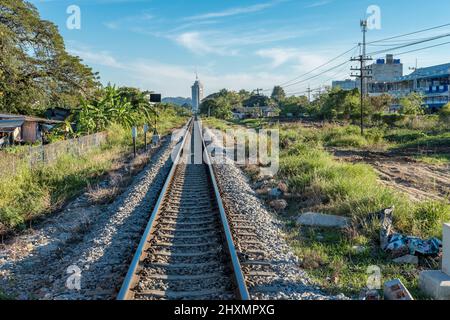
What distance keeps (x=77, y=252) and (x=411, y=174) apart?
12.6 metres

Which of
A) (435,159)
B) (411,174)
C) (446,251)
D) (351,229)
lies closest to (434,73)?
(435,159)

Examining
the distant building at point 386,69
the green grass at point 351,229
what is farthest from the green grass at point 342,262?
the distant building at point 386,69

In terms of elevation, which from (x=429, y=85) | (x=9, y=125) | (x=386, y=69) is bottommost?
(x=9, y=125)

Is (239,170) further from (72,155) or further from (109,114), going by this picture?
(109,114)

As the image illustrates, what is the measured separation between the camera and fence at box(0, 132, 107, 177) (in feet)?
39.6

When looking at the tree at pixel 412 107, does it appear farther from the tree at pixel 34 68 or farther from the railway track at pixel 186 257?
the railway track at pixel 186 257

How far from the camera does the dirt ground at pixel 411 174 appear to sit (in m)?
11.9

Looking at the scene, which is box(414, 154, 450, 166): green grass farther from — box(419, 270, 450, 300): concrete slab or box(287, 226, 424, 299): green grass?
box(419, 270, 450, 300): concrete slab

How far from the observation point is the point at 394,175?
15031mm

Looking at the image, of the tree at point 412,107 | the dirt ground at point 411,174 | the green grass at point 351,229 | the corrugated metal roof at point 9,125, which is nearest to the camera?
the green grass at point 351,229

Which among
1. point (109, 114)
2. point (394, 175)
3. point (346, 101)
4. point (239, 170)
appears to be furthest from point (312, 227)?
point (346, 101)

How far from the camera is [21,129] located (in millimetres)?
27812

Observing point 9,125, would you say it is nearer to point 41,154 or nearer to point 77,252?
point 41,154

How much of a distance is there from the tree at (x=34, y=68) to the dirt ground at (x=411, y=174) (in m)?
25.5
